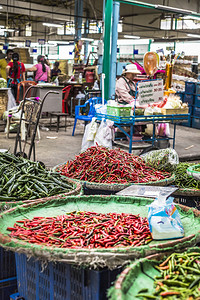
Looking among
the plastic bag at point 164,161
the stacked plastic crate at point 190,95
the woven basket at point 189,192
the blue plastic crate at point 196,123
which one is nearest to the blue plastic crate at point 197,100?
the stacked plastic crate at point 190,95

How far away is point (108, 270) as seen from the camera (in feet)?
7.47

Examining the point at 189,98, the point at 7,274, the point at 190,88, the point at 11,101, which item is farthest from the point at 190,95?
the point at 7,274

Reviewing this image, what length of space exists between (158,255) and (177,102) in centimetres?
608

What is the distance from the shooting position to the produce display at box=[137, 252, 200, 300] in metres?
1.87

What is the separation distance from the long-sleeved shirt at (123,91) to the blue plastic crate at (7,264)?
606 centimetres

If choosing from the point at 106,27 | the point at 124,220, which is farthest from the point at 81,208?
the point at 106,27

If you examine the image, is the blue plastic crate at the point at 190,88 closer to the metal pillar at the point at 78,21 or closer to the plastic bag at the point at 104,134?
the plastic bag at the point at 104,134

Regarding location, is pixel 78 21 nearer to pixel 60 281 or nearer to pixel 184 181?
pixel 184 181

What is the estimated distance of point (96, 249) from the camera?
89.2 inches

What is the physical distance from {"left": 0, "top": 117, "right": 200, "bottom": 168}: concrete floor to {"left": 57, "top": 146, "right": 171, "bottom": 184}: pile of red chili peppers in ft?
9.52

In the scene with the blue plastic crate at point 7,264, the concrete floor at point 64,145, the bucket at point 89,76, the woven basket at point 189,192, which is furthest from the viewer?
the bucket at point 89,76

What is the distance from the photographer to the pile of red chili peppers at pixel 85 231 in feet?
8.11

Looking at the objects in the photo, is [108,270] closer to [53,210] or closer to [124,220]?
[124,220]

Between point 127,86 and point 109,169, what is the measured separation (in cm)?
499
